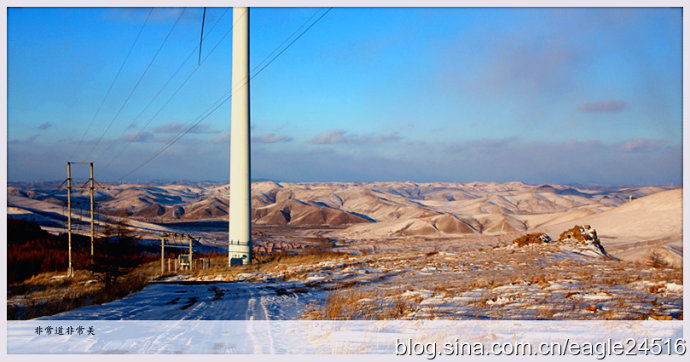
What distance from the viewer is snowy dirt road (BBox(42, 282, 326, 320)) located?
852cm

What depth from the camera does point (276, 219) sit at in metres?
79.9

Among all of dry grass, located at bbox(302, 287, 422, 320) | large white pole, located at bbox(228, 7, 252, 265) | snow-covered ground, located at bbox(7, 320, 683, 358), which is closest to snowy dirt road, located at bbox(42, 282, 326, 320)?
dry grass, located at bbox(302, 287, 422, 320)

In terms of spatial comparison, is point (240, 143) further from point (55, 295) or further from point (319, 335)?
point (319, 335)

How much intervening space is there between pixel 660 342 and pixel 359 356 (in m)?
3.83

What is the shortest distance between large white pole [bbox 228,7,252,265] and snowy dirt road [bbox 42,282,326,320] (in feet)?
30.0

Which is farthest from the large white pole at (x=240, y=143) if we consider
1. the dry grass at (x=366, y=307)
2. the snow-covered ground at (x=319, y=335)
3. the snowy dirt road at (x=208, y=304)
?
the snow-covered ground at (x=319, y=335)

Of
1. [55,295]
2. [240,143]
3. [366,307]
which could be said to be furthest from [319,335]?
[240,143]

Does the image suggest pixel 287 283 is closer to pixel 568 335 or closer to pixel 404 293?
pixel 404 293

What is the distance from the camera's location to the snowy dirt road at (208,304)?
8.52 meters

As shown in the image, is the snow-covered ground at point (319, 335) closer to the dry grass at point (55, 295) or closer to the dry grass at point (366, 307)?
the dry grass at point (366, 307)

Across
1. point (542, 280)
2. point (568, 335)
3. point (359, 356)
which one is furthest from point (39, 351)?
point (542, 280)

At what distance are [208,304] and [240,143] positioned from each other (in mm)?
12625

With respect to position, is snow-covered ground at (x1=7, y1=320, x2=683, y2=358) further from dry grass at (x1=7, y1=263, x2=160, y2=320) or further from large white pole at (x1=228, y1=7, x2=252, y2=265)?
large white pole at (x1=228, y1=7, x2=252, y2=265)

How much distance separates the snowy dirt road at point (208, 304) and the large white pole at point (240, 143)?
915cm
